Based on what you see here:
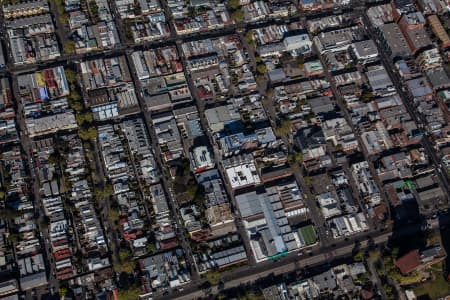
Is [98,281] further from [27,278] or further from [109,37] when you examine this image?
[109,37]

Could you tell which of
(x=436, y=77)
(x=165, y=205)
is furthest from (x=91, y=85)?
(x=436, y=77)

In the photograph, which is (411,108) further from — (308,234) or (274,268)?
(274,268)

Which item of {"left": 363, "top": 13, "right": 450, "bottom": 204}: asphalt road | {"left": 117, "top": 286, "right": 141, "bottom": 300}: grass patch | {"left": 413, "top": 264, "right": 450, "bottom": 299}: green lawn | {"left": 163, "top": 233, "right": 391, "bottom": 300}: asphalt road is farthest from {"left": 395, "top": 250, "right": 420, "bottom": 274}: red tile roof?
{"left": 117, "top": 286, "right": 141, "bottom": 300}: grass patch

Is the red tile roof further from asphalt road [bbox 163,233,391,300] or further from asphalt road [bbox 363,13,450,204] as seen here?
asphalt road [bbox 363,13,450,204]

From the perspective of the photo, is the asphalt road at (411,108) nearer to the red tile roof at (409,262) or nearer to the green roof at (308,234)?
the red tile roof at (409,262)

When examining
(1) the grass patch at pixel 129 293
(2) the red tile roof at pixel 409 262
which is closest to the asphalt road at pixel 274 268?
(1) the grass patch at pixel 129 293

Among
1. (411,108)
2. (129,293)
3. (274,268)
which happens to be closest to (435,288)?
(274,268)
